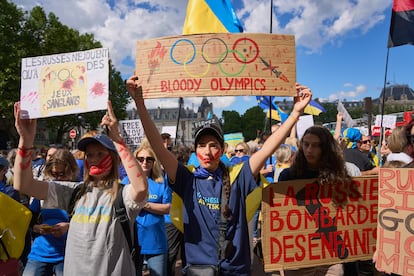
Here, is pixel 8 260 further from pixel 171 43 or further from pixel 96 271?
pixel 171 43

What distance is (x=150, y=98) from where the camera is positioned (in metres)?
2.66

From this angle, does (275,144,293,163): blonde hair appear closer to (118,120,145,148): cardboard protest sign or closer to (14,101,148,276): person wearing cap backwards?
(14,101,148,276): person wearing cap backwards

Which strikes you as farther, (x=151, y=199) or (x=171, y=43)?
(x=151, y=199)

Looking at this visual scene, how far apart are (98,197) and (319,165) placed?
6.09ft

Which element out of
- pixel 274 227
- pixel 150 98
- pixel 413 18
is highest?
pixel 413 18

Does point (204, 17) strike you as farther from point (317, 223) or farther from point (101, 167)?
point (317, 223)

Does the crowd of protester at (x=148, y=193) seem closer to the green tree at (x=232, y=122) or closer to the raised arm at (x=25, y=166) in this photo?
the raised arm at (x=25, y=166)

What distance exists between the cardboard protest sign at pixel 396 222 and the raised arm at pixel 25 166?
2.67 m

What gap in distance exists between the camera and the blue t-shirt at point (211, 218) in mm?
2305

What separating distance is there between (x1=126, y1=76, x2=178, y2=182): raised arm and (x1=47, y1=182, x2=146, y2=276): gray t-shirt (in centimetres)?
32

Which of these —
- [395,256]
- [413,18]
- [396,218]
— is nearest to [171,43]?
[396,218]

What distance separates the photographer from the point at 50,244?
9.71ft

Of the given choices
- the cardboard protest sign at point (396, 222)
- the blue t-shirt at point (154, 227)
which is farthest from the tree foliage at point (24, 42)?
the cardboard protest sign at point (396, 222)

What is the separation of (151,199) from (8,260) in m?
1.51
